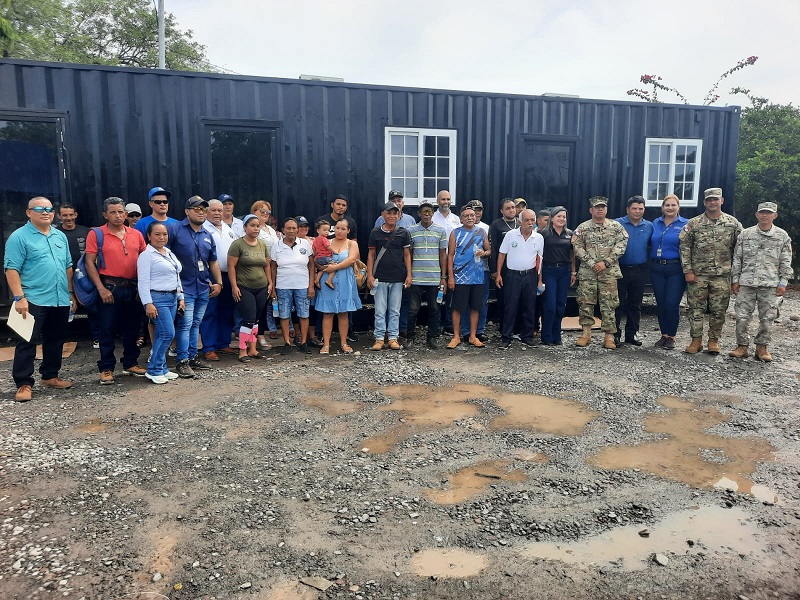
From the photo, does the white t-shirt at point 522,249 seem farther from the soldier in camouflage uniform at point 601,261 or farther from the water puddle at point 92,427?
the water puddle at point 92,427

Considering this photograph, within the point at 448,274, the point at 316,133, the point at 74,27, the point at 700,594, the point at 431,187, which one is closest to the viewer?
the point at 700,594

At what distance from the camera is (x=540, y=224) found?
22.6ft

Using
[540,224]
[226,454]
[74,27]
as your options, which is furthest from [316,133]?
[74,27]

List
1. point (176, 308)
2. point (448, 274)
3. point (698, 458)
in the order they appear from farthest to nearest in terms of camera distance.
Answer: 1. point (448, 274)
2. point (176, 308)
3. point (698, 458)

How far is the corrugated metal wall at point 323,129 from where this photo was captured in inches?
261

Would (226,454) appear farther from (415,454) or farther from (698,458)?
(698,458)

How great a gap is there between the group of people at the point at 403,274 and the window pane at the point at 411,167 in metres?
1.01

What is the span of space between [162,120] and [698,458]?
6.46 metres

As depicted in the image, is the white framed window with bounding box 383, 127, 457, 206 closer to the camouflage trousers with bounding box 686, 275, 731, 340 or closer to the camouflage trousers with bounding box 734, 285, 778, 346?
the camouflage trousers with bounding box 686, 275, 731, 340

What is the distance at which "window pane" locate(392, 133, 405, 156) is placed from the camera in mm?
7855

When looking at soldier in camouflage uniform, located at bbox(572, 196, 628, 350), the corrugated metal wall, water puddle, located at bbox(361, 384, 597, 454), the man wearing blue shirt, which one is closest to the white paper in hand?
the corrugated metal wall

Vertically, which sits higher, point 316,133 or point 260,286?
point 316,133

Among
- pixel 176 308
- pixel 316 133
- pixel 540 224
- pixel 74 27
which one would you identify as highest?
pixel 74 27

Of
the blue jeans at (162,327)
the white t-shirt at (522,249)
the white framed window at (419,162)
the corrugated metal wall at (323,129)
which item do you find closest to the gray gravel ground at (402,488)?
the blue jeans at (162,327)
